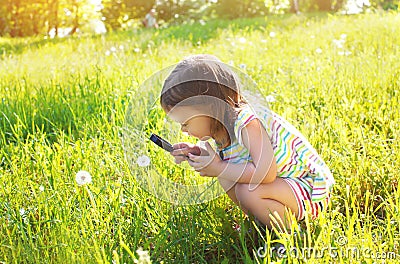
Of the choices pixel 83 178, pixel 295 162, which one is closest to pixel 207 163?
pixel 295 162

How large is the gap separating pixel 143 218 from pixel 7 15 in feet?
37.9

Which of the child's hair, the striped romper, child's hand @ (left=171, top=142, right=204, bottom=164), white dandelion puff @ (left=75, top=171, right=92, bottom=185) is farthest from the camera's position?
white dandelion puff @ (left=75, top=171, right=92, bottom=185)

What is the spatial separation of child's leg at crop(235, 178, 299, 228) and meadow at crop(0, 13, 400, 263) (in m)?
0.06

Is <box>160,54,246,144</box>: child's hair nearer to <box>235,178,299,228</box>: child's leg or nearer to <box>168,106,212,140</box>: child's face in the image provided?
<box>168,106,212,140</box>: child's face

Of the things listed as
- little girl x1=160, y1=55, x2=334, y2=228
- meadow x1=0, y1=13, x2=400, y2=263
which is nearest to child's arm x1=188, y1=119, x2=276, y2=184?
little girl x1=160, y1=55, x2=334, y2=228

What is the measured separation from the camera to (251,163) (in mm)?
1738

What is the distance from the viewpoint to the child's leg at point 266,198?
1783 mm

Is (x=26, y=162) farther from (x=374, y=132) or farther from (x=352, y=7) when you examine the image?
(x=352, y=7)

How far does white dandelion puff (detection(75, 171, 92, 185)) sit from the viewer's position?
6.39ft

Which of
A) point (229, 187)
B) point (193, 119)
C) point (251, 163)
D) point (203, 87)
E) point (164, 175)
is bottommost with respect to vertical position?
point (164, 175)

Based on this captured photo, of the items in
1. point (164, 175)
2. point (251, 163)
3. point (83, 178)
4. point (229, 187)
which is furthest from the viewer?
point (164, 175)

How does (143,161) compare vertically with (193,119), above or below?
below

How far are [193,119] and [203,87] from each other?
12 cm

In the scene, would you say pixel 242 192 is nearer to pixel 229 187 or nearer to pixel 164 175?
pixel 229 187
